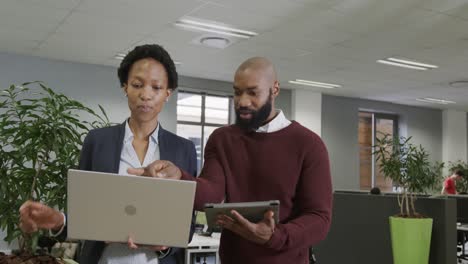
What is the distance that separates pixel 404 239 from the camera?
14.5 ft

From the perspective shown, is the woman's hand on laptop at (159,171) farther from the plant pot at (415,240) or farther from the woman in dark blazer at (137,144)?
the plant pot at (415,240)

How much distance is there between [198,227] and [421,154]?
258 cm

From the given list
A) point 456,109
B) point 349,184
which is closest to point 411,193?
point 349,184

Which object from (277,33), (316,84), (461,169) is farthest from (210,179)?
(461,169)

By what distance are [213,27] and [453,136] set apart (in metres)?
8.68

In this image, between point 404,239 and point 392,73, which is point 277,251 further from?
point 392,73

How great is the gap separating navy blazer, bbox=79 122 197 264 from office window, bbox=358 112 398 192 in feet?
32.5

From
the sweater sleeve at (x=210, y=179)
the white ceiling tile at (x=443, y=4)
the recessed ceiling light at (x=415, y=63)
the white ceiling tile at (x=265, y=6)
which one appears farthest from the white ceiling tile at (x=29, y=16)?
the recessed ceiling light at (x=415, y=63)

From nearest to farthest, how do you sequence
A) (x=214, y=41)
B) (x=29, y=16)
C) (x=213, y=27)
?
(x=29, y=16), (x=213, y=27), (x=214, y=41)

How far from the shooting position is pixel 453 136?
1208 cm

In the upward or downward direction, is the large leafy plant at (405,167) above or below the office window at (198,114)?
below

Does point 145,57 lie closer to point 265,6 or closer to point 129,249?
point 129,249

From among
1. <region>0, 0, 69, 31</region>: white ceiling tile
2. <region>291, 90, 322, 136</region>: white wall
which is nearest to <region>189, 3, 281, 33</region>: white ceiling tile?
<region>0, 0, 69, 31</region>: white ceiling tile

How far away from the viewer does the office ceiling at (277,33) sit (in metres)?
4.95
